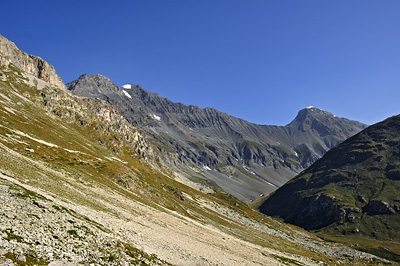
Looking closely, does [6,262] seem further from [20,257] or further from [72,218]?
[72,218]

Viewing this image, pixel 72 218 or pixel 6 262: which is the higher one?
pixel 6 262

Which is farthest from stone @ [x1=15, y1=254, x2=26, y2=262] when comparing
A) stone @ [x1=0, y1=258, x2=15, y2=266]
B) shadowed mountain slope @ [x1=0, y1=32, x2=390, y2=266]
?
stone @ [x1=0, y1=258, x2=15, y2=266]

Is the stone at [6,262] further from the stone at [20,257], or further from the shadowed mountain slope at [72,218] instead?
the stone at [20,257]

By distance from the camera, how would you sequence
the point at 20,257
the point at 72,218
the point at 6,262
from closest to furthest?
1. the point at 6,262
2. the point at 20,257
3. the point at 72,218

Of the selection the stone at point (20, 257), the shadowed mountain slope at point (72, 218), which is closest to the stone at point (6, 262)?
the shadowed mountain slope at point (72, 218)

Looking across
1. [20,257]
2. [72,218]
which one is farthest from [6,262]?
[72,218]

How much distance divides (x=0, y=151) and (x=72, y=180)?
14.3 m

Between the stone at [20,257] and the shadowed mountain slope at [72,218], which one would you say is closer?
the stone at [20,257]

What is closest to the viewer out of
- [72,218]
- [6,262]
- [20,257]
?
[6,262]

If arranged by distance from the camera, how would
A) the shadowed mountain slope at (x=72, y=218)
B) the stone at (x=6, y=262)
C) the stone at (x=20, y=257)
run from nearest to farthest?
1. the stone at (x=6, y=262)
2. the stone at (x=20, y=257)
3. the shadowed mountain slope at (x=72, y=218)

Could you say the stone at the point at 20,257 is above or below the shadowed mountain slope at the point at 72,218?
above

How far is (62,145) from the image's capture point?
86.0 meters

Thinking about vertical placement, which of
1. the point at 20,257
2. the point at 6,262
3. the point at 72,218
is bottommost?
the point at 72,218

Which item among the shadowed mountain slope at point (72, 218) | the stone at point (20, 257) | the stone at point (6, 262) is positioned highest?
the stone at point (6, 262)
